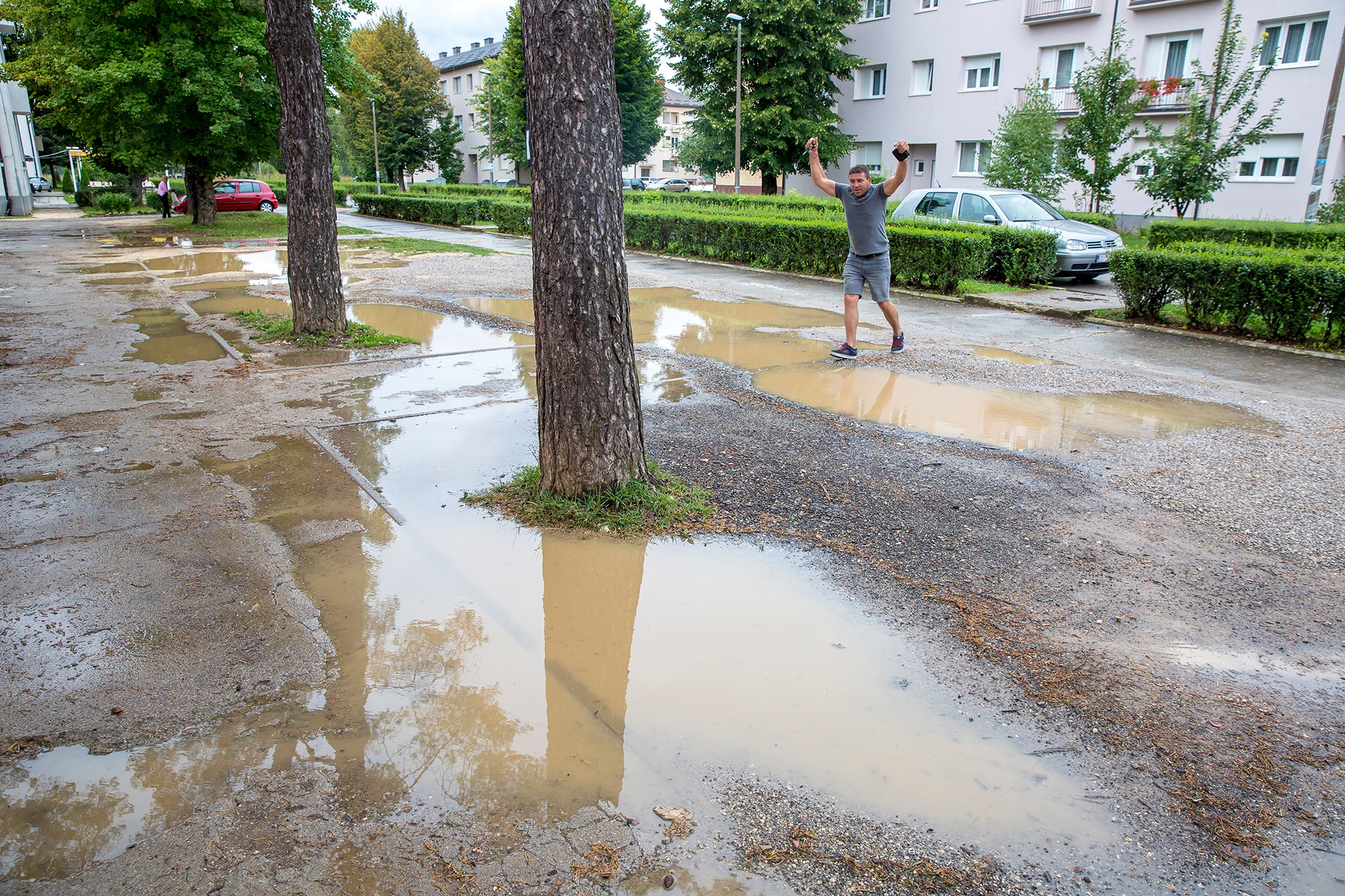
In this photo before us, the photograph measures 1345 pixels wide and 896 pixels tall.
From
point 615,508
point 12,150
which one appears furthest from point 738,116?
point 12,150

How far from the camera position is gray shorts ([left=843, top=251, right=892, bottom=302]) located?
8.75 metres

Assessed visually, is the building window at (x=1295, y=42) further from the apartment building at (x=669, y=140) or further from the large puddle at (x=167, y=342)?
the apartment building at (x=669, y=140)

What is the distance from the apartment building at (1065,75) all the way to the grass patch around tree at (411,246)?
15798 mm

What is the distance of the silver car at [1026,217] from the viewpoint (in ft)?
47.0

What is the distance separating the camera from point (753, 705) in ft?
10.5

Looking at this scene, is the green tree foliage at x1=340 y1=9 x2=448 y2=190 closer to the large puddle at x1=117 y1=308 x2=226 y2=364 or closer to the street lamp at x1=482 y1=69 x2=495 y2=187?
the street lamp at x1=482 y1=69 x2=495 y2=187

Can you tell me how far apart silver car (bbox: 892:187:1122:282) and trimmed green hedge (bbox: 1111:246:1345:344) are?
3.33m

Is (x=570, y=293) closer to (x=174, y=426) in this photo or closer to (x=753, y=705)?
(x=753, y=705)

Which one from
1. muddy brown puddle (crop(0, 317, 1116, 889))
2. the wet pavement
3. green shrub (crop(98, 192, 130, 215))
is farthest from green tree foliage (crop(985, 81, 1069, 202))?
green shrub (crop(98, 192, 130, 215))

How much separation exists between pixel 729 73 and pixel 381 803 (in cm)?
3895

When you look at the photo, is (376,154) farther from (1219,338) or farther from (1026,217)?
(1219,338)

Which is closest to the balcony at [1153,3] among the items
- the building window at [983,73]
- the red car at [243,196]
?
the building window at [983,73]

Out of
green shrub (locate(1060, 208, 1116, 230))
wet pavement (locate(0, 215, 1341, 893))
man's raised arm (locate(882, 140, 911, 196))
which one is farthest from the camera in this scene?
green shrub (locate(1060, 208, 1116, 230))

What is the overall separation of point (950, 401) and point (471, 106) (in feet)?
228
